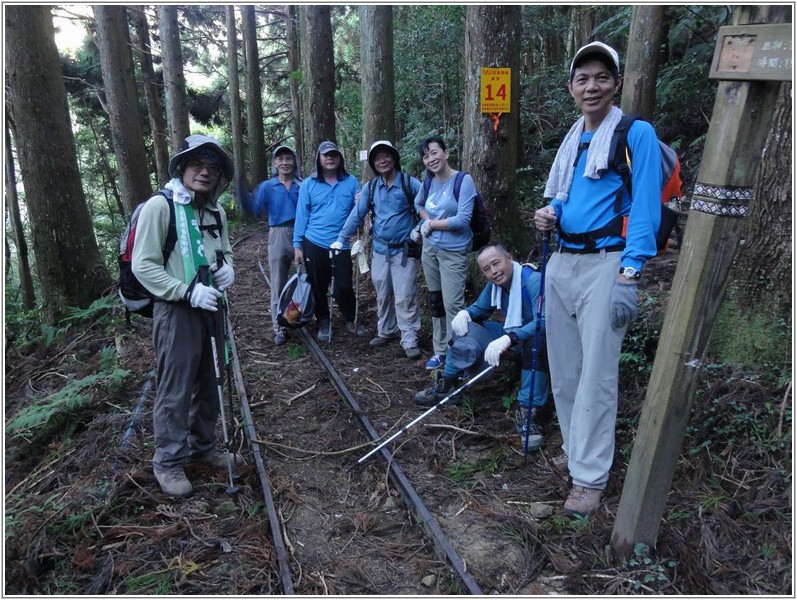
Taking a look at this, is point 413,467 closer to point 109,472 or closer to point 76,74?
point 109,472

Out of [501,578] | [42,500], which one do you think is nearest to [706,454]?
[501,578]

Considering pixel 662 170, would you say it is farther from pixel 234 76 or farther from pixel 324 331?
pixel 234 76

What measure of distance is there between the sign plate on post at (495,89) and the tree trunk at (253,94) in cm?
1499

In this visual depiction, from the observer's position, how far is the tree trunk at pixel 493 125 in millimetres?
6512

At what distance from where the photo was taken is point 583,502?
374 centimetres

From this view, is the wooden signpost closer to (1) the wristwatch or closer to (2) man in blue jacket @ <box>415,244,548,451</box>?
(1) the wristwatch

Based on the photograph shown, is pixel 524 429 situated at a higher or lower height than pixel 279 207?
lower

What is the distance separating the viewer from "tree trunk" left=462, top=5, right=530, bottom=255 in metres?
6.51

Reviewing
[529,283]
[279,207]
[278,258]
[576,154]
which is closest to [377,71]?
[279,207]

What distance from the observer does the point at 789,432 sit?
3.81m

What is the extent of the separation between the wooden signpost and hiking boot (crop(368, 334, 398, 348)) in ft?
14.6

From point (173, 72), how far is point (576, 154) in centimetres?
1301

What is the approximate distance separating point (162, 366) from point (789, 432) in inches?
173

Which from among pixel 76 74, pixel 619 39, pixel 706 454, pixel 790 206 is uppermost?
pixel 619 39
